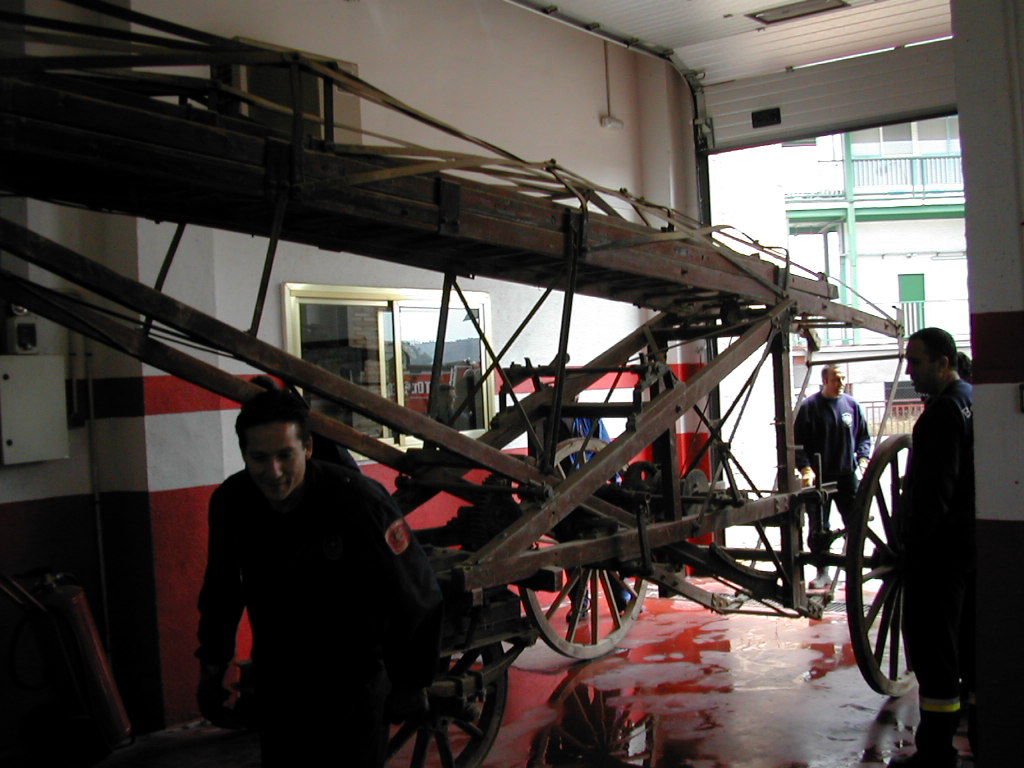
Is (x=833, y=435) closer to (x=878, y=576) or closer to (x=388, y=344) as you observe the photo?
(x=878, y=576)

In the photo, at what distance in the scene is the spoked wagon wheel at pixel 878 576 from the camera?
17.1 feet

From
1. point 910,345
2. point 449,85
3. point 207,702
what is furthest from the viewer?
point 449,85

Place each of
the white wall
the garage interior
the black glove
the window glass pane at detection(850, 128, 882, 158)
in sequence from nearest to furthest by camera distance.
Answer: the black glove → the garage interior → the white wall → the window glass pane at detection(850, 128, 882, 158)

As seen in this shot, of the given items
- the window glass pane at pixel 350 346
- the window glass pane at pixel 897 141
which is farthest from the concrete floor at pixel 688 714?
the window glass pane at pixel 897 141

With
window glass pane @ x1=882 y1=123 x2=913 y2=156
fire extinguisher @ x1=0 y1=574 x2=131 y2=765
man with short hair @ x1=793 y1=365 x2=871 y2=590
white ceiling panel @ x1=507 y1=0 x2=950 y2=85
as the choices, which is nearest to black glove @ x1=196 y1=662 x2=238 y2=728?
fire extinguisher @ x1=0 y1=574 x2=131 y2=765

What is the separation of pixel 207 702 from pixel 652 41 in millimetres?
7003

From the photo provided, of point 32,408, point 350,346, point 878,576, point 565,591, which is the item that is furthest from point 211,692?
point 878,576

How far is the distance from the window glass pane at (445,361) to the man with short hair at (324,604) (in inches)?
150

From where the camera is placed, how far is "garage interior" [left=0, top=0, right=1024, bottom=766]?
10.5ft

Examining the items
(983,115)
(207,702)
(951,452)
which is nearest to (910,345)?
(951,452)

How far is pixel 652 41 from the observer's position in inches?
332

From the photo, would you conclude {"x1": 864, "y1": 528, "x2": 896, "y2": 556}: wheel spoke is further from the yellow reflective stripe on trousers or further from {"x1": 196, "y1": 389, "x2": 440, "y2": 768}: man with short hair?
{"x1": 196, "y1": 389, "x2": 440, "y2": 768}: man with short hair

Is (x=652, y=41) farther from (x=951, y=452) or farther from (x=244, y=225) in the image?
(x=244, y=225)

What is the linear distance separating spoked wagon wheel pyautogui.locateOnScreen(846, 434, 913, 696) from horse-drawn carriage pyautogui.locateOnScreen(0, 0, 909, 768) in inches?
0.6
